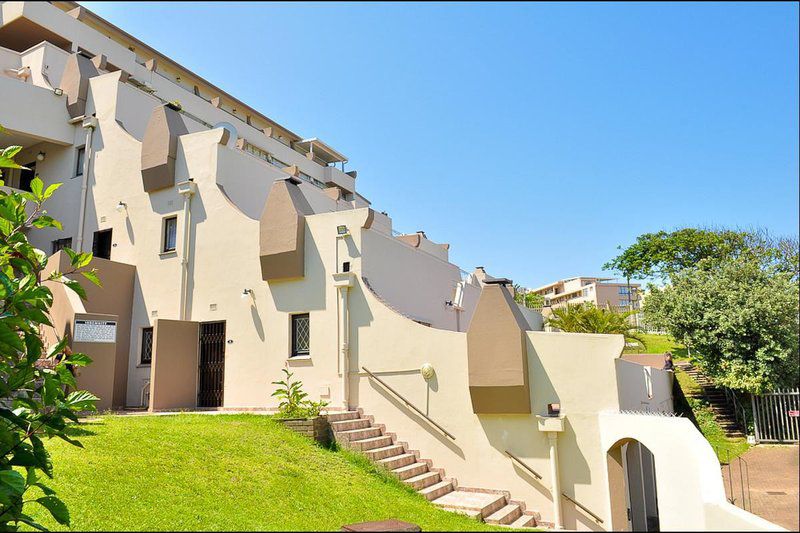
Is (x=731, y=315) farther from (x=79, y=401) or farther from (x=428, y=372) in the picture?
(x=79, y=401)

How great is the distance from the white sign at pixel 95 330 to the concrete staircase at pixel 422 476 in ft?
21.2

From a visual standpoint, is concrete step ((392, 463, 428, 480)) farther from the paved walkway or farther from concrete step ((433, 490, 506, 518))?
the paved walkway

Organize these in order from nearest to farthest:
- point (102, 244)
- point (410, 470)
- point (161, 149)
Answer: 1. point (410, 470)
2. point (161, 149)
3. point (102, 244)

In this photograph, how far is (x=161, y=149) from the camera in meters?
16.4

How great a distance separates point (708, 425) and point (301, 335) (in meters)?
17.1

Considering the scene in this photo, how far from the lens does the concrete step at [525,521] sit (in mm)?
9734

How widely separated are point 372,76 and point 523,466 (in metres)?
8.58

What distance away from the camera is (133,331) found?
645 inches

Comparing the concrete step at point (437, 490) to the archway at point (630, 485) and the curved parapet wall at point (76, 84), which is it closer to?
the archway at point (630, 485)

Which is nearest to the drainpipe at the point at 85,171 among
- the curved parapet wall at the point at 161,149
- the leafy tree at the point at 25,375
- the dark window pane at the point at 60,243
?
the dark window pane at the point at 60,243

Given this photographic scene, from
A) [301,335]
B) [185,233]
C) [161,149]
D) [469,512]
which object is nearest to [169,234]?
[185,233]

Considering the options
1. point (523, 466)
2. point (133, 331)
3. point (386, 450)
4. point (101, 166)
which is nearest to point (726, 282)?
point (523, 466)

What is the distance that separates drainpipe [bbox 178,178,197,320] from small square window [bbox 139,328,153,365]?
169cm

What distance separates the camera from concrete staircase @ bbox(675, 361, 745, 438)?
21.2m
